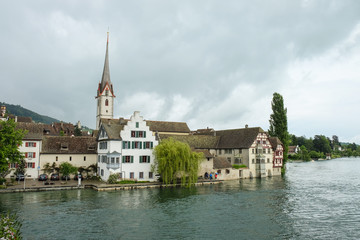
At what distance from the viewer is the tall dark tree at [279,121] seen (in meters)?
77.8

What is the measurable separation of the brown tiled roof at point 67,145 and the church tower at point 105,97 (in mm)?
39548

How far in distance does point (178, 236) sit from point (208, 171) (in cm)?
3715

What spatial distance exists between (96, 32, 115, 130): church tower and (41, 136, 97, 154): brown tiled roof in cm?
3955

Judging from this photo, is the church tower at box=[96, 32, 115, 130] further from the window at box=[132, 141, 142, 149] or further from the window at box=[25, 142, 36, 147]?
the window at box=[132, 141, 142, 149]

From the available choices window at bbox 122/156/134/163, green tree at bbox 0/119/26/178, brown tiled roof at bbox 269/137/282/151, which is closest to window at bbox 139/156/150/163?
window at bbox 122/156/134/163

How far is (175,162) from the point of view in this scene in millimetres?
50156

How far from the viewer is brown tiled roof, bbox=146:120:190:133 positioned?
262 ft

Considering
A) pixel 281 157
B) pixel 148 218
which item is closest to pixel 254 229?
pixel 148 218

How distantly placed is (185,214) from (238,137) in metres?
45.4

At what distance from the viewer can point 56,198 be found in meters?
38.7

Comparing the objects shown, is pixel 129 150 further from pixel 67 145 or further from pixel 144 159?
pixel 67 145

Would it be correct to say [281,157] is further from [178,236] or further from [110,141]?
[178,236]

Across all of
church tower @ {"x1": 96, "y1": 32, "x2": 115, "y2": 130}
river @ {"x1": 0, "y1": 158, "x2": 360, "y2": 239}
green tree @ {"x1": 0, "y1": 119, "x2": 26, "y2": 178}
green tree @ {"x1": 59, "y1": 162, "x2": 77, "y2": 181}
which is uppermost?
church tower @ {"x1": 96, "y1": 32, "x2": 115, "y2": 130}

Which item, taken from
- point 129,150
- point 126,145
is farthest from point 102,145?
point 129,150
